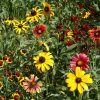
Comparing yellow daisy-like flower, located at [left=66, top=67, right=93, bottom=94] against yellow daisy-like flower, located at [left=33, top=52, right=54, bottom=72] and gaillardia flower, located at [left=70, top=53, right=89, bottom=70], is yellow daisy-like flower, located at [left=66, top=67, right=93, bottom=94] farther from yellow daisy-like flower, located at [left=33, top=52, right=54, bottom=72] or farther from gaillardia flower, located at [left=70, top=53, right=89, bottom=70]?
yellow daisy-like flower, located at [left=33, top=52, right=54, bottom=72]

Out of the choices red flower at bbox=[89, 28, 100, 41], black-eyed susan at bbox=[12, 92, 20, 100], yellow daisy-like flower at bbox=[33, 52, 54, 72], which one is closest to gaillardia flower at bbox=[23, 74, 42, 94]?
yellow daisy-like flower at bbox=[33, 52, 54, 72]

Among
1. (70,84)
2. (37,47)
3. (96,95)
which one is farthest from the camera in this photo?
(37,47)

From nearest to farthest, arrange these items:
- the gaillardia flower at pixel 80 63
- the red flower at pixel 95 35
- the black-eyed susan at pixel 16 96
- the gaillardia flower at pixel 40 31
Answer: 1. the gaillardia flower at pixel 80 63
2. the red flower at pixel 95 35
3. the black-eyed susan at pixel 16 96
4. the gaillardia flower at pixel 40 31

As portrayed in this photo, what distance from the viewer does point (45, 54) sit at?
2.93 meters

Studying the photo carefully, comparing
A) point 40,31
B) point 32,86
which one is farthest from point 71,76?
point 40,31

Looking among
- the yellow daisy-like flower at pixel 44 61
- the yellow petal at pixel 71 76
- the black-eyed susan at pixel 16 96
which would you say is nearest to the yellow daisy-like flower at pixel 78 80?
the yellow petal at pixel 71 76

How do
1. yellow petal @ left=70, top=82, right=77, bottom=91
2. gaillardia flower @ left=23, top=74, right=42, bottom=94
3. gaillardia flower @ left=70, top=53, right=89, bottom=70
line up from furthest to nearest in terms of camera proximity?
gaillardia flower @ left=23, top=74, right=42, bottom=94
gaillardia flower @ left=70, top=53, right=89, bottom=70
yellow petal @ left=70, top=82, right=77, bottom=91

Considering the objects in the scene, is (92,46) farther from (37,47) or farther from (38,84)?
(38,84)

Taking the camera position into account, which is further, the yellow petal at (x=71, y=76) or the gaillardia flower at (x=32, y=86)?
the gaillardia flower at (x=32, y=86)

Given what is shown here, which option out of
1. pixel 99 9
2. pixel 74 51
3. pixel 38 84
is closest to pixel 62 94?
pixel 38 84

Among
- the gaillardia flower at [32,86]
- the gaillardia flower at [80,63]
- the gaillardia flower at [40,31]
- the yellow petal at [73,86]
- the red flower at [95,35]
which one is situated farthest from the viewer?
the gaillardia flower at [40,31]

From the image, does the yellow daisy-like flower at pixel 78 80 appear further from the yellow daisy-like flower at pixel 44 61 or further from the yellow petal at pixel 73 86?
the yellow daisy-like flower at pixel 44 61

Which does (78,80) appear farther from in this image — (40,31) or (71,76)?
(40,31)

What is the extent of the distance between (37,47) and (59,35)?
22cm
